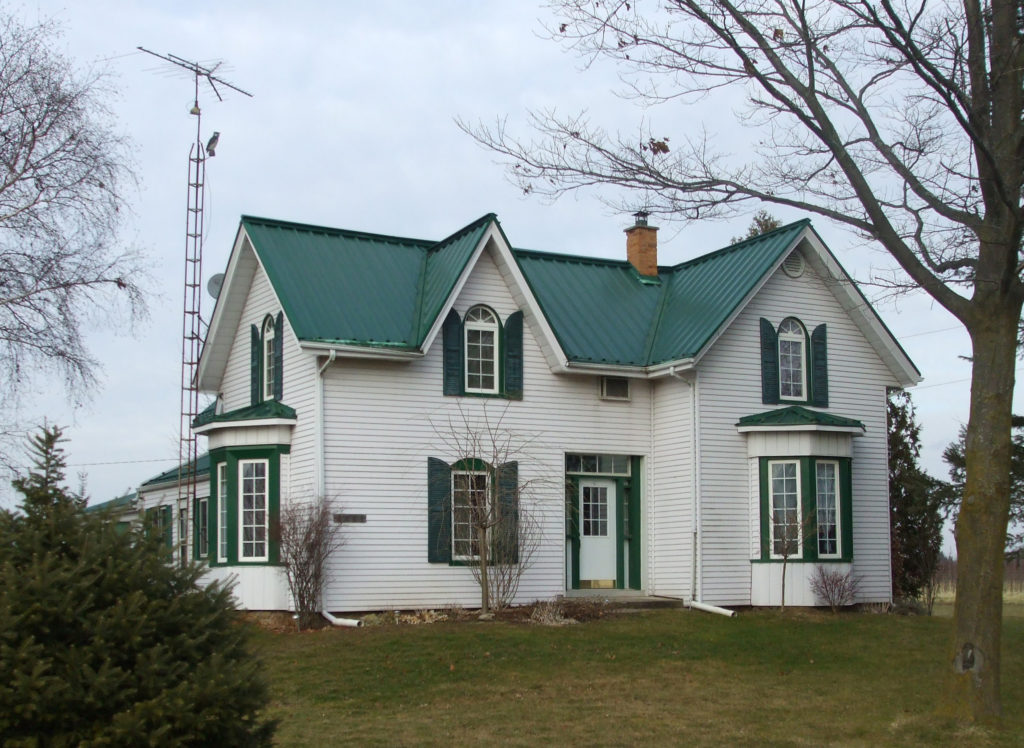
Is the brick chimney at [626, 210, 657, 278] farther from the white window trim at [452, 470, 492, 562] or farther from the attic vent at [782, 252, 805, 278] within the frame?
the white window trim at [452, 470, 492, 562]

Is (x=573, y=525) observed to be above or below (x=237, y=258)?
below

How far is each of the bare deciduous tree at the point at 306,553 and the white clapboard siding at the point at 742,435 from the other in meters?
6.55

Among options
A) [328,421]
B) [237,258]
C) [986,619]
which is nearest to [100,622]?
[986,619]

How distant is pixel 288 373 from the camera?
19.7 metres

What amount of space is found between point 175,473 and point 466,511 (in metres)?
9.74

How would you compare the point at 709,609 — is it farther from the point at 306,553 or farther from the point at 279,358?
the point at 279,358

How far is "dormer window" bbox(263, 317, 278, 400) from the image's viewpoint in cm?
2055

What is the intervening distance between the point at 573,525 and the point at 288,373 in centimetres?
567

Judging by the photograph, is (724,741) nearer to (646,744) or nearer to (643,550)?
(646,744)

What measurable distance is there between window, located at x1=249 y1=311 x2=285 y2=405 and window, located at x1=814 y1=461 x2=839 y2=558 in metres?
9.42

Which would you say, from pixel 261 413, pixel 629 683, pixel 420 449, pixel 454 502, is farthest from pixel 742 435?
pixel 261 413

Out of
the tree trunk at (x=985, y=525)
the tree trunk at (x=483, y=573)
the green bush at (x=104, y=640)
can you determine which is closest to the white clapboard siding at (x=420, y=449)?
the tree trunk at (x=483, y=573)

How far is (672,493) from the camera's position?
21.1 meters

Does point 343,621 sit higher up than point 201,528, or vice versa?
point 201,528
